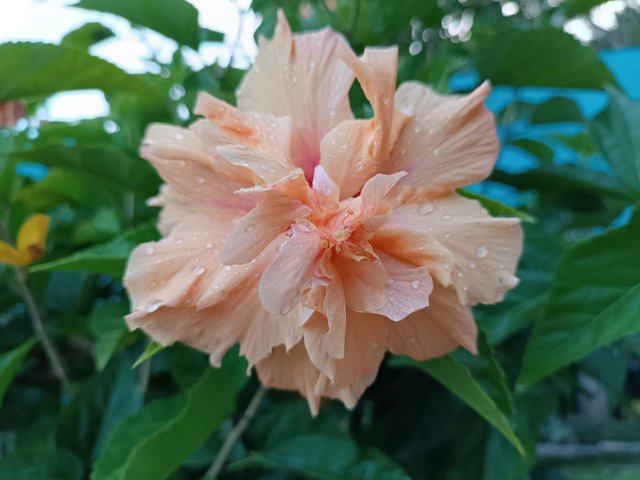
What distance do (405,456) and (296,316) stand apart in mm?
347

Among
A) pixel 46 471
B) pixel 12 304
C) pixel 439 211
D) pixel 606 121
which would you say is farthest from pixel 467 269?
pixel 12 304

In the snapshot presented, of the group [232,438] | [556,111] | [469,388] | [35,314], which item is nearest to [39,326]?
[35,314]

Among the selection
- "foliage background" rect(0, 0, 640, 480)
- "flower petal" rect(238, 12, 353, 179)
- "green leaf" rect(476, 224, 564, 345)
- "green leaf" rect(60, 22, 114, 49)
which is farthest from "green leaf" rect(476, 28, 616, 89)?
"green leaf" rect(60, 22, 114, 49)

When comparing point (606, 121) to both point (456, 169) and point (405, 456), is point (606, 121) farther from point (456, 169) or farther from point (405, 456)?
point (405, 456)

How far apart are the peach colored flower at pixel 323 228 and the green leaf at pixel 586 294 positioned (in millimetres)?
99

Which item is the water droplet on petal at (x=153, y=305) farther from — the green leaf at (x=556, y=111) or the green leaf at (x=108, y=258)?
the green leaf at (x=556, y=111)

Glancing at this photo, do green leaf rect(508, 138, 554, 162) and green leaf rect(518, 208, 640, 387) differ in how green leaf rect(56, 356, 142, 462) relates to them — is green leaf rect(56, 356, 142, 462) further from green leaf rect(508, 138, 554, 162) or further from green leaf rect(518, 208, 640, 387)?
green leaf rect(508, 138, 554, 162)

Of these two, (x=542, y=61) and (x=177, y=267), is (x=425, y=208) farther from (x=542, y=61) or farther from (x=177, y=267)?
(x=542, y=61)

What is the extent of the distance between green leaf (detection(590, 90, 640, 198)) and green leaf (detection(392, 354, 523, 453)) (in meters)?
0.25

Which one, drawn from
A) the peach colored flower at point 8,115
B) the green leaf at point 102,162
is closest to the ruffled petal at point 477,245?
the green leaf at point 102,162

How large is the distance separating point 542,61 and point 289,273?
1.32 feet

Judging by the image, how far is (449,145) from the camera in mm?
377

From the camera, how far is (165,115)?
2.29 feet

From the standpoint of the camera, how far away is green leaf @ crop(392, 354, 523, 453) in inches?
14.1
